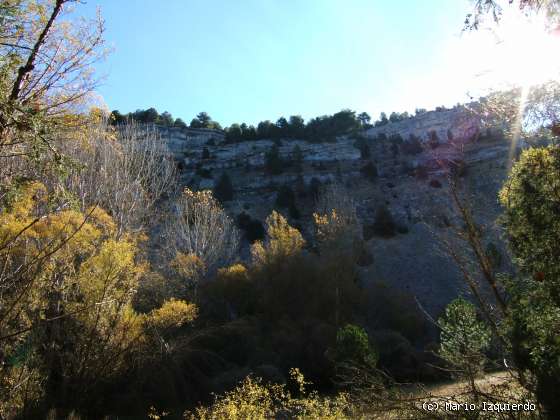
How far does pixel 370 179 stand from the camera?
4847cm

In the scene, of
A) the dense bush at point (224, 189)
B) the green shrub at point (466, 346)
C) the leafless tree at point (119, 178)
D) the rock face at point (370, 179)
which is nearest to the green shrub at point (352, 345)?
the green shrub at point (466, 346)

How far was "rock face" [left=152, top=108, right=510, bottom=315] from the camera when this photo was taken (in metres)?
32.0

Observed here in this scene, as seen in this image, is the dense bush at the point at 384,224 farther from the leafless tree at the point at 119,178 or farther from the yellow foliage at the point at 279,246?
the leafless tree at the point at 119,178

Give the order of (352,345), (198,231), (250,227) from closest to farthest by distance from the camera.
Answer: (352,345) < (198,231) < (250,227)

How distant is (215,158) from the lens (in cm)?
5309

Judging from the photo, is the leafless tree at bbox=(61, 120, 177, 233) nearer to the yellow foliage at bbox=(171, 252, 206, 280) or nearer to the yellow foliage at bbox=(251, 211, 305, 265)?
the yellow foliage at bbox=(171, 252, 206, 280)

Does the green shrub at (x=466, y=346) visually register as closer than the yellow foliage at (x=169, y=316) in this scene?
Yes

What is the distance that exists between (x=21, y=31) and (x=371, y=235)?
1416 inches

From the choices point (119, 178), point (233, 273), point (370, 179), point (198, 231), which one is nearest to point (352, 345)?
point (233, 273)

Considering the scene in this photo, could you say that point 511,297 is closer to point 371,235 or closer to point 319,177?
point 371,235

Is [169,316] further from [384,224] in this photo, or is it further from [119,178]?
[384,224]

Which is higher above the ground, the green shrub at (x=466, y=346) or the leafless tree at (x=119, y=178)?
the leafless tree at (x=119, y=178)

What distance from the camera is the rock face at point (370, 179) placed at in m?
32.0

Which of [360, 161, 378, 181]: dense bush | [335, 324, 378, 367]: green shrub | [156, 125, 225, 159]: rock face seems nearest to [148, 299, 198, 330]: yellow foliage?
[335, 324, 378, 367]: green shrub
